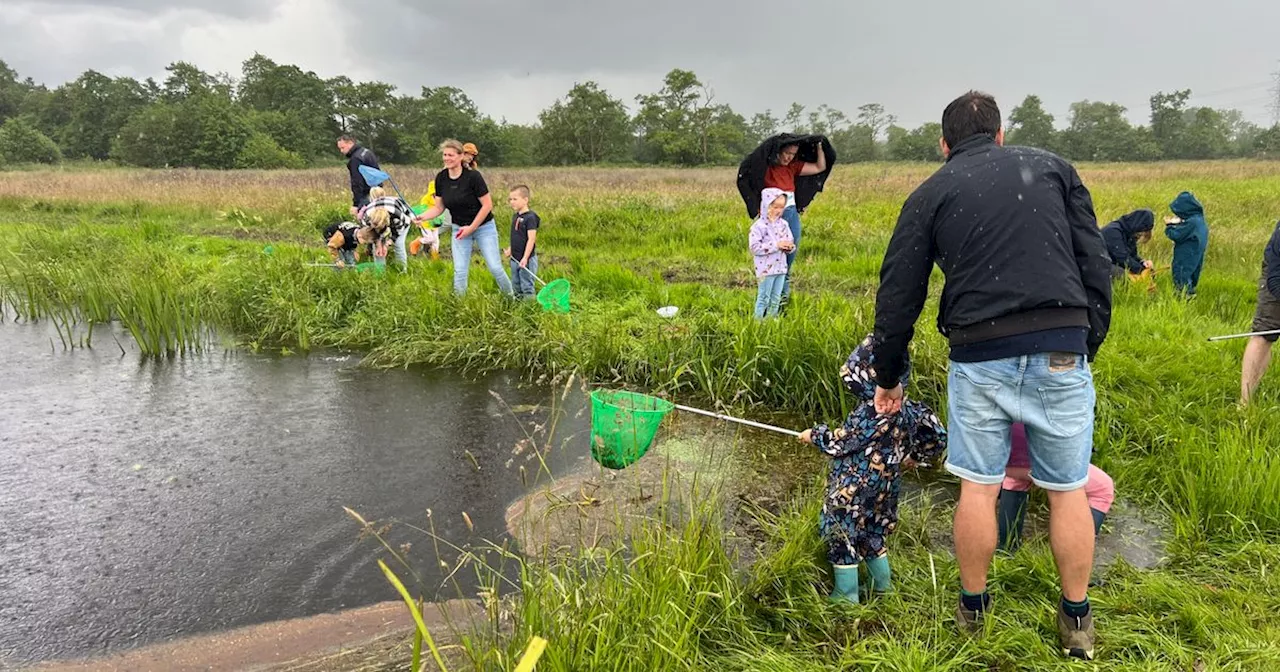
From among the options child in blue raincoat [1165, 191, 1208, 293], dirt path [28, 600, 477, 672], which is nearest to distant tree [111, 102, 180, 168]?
dirt path [28, 600, 477, 672]

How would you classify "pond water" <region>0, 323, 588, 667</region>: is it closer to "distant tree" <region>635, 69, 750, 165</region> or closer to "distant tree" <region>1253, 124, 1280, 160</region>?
"distant tree" <region>635, 69, 750, 165</region>

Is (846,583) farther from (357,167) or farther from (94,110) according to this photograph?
(94,110)

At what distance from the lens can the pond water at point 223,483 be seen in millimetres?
2709

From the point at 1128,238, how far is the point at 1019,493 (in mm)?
5017

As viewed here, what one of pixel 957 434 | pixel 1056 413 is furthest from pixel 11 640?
pixel 1056 413

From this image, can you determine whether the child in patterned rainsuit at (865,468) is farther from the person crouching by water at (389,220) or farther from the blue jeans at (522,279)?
the person crouching by water at (389,220)

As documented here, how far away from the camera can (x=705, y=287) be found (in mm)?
7207

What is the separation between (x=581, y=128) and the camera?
6138 cm

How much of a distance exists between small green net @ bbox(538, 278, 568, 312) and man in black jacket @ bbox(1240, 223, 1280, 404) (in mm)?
5049

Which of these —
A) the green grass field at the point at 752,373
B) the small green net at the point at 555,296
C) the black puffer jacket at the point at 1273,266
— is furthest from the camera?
the small green net at the point at 555,296

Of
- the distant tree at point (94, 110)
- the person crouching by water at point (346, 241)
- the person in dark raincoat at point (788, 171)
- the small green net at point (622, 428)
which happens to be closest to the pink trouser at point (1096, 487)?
the small green net at point (622, 428)

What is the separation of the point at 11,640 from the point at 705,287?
5912mm

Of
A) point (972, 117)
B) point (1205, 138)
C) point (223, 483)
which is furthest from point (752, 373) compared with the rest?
point (1205, 138)

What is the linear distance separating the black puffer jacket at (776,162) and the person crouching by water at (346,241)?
4.38 metres
